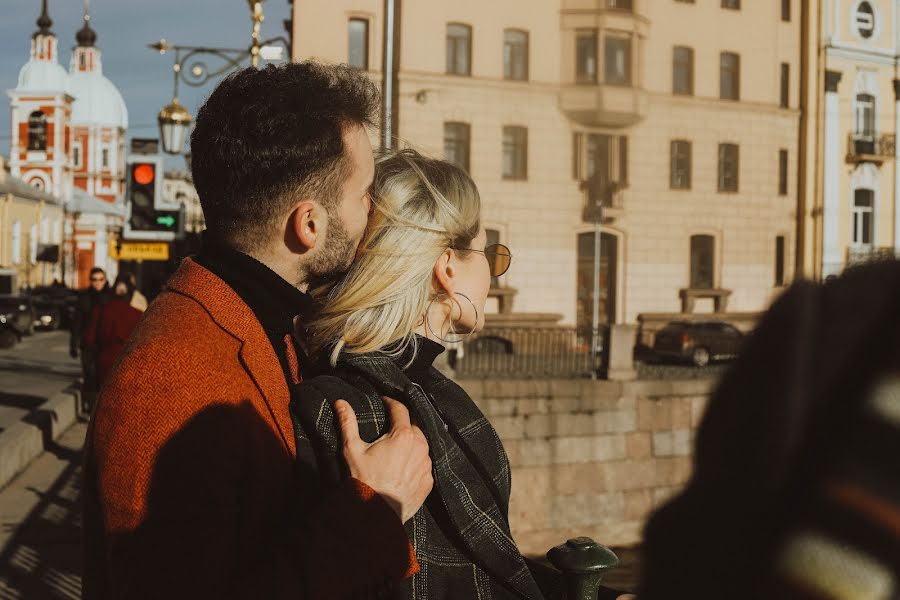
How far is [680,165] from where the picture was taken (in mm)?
32125

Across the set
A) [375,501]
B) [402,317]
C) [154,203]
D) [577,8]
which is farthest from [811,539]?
[577,8]

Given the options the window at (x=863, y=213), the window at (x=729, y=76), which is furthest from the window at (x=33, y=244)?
the window at (x=863, y=213)

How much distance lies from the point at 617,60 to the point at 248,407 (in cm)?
3016

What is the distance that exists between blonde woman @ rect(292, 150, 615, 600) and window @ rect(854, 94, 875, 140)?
3579cm

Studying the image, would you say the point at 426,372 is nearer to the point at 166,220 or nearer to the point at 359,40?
the point at 166,220

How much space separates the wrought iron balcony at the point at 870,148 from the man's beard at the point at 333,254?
1384 inches

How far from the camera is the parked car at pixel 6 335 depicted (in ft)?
99.5

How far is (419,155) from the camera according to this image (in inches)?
86.9

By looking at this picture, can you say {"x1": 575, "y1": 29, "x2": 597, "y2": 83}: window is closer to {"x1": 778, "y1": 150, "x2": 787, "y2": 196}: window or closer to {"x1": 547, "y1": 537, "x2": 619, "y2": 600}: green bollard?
{"x1": 778, "y1": 150, "x2": 787, "y2": 196}: window

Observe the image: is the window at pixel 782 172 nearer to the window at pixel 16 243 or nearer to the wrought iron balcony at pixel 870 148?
the wrought iron balcony at pixel 870 148

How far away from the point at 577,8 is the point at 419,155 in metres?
30.0

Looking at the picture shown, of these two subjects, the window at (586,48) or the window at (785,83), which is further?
the window at (785,83)

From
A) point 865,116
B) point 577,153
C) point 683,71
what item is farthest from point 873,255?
point 865,116

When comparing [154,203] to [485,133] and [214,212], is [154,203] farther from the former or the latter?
[485,133]
